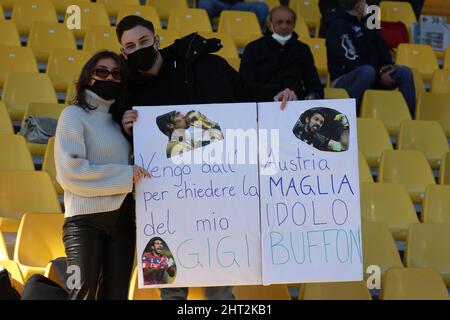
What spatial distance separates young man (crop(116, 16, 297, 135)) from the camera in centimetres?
378

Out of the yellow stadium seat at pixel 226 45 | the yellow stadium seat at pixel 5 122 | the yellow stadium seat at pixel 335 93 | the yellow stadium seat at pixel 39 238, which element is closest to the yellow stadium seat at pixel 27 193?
the yellow stadium seat at pixel 39 238

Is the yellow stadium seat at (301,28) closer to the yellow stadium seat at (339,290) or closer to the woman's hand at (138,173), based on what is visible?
the yellow stadium seat at (339,290)

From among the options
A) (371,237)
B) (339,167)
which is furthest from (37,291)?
(371,237)

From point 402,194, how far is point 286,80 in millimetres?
1048

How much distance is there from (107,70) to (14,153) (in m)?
2.04

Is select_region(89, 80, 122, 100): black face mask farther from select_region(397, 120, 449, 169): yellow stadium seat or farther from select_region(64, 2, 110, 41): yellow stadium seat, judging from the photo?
select_region(64, 2, 110, 41): yellow stadium seat

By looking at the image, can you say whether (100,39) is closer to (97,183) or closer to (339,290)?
(339,290)

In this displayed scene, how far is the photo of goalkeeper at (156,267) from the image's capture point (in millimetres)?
3734

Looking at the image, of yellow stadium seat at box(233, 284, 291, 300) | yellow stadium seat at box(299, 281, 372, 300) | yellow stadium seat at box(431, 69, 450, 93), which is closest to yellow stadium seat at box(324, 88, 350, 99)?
yellow stadium seat at box(431, 69, 450, 93)

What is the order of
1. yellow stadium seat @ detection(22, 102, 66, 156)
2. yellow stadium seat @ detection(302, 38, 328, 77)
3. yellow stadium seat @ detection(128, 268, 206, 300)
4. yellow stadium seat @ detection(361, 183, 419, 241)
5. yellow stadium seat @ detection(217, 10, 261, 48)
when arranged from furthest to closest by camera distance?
yellow stadium seat @ detection(217, 10, 261, 48) < yellow stadium seat @ detection(302, 38, 328, 77) < yellow stadium seat @ detection(22, 102, 66, 156) < yellow stadium seat @ detection(361, 183, 419, 241) < yellow stadium seat @ detection(128, 268, 206, 300)

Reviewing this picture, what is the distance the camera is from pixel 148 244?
374 cm

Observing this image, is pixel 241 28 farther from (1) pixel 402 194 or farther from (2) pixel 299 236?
(2) pixel 299 236

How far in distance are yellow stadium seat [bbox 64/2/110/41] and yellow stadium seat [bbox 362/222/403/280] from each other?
11.8 ft

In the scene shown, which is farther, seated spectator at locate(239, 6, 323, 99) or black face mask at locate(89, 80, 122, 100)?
seated spectator at locate(239, 6, 323, 99)
